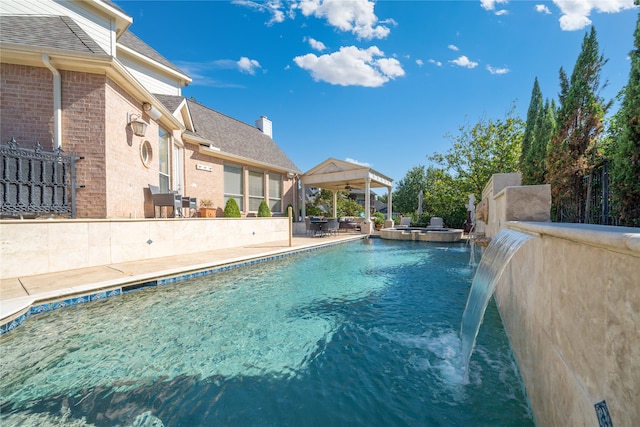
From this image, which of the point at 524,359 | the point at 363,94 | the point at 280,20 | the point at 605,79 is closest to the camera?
the point at 524,359

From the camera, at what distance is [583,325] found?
149 centimetres

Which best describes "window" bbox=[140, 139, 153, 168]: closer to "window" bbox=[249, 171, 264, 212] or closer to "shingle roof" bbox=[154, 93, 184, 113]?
"shingle roof" bbox=[154, 93, 184, 113]

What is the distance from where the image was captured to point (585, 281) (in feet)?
4.94

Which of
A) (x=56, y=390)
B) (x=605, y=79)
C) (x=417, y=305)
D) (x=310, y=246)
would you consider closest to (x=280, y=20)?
(x=310, y=246)

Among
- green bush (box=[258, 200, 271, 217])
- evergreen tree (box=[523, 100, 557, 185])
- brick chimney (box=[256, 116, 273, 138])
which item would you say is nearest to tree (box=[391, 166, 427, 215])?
brick chimney (box=[256, 116, 273, 138])

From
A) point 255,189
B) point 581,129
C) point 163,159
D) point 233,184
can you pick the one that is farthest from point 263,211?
point 581,129

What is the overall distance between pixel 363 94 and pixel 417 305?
15.8m

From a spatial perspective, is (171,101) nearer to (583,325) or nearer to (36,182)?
(36,182)

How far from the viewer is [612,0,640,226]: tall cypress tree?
3201 millimetres

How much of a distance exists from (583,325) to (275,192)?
1711 centimetres

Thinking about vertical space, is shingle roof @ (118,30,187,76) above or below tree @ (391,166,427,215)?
above

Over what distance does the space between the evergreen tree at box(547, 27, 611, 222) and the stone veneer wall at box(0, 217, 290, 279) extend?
983cm

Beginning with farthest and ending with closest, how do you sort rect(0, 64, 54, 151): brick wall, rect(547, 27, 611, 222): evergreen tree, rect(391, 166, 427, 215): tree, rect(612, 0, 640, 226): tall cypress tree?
rect(391, 166, 427, 215): tree < rect(0, 64, 54, 151): brick wall < rect(547, 27, 611, 222): evergreen tree < rect(612, 0, 640, 226): tall cypress tree

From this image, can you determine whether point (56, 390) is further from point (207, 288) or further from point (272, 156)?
point (272, 156)
